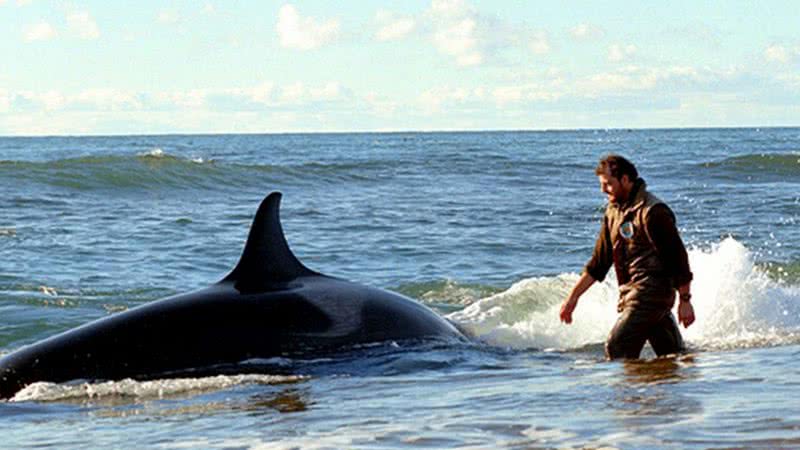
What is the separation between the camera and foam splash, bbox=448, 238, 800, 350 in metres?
11.9

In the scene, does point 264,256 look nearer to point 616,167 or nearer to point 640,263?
point 616,167

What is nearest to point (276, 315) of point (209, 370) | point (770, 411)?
point (209, 370)

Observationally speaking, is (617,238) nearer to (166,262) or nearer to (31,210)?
(166,262)

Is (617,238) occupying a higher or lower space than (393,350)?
higher

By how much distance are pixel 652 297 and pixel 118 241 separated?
13055 mm

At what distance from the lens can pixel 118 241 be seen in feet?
69.5

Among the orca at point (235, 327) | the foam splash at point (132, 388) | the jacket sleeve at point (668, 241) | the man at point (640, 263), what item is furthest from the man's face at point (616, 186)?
the foam splash at point (132, 388)

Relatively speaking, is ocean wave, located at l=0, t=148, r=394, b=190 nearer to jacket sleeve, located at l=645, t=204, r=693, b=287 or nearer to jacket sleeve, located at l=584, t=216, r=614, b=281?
jacket sleeve, located at l=584, t=216, r=614, b=281

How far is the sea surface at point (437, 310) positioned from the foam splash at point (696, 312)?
3cm

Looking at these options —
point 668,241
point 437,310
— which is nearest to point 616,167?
point 668,241

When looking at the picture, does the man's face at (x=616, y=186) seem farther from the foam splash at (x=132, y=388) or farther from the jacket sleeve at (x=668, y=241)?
the foam splash at (x=132, y=388)

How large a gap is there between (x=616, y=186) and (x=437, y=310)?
509 cm

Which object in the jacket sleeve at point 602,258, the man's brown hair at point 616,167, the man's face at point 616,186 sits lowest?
the jacket sleeve at point 602,258

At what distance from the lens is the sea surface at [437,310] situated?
6516 mm
